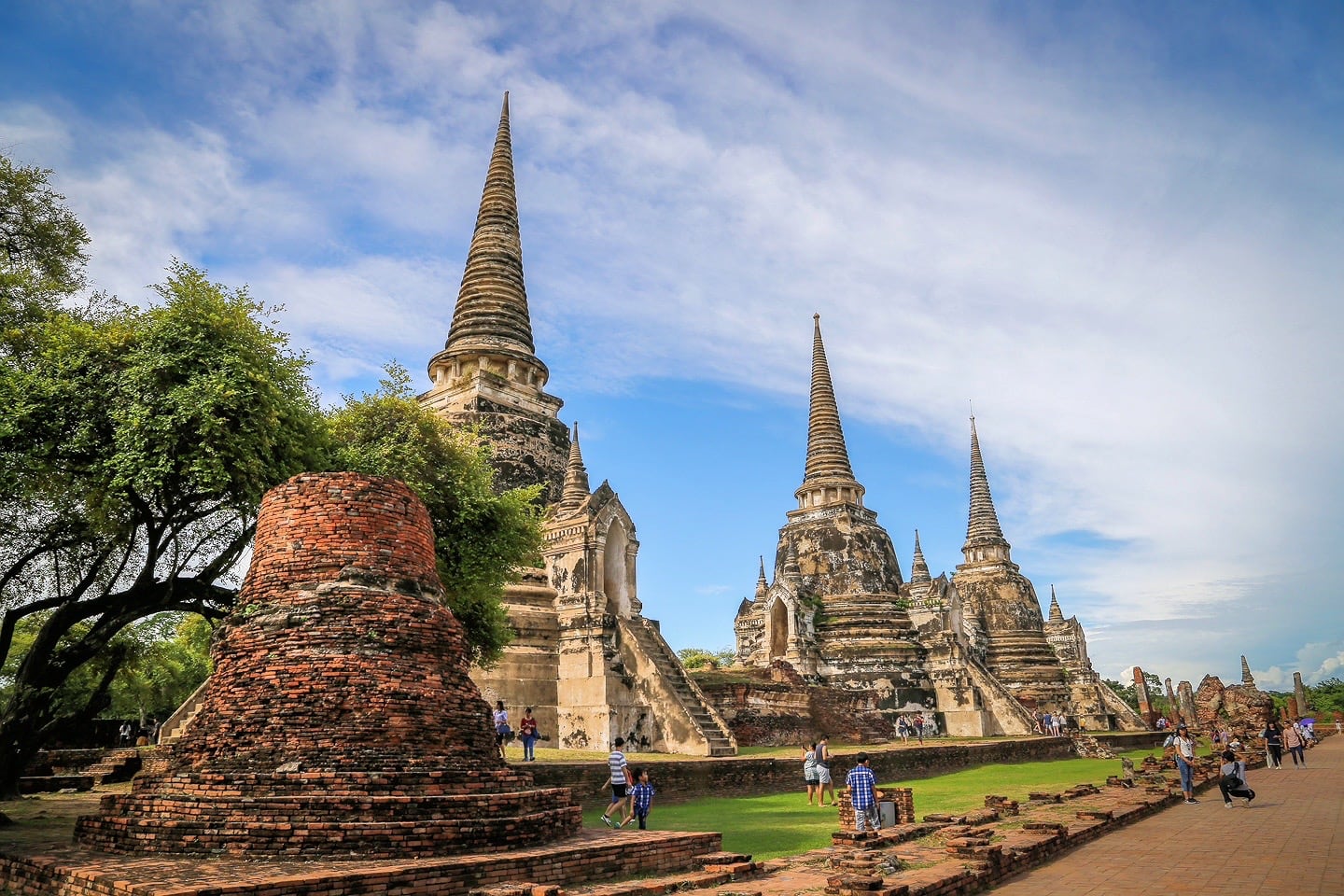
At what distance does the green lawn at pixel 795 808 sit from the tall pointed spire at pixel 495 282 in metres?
15.1

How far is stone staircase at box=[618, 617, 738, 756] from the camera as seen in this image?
2087 cm

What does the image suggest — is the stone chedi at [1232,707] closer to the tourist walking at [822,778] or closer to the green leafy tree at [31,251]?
the tourist walking at [822,778]

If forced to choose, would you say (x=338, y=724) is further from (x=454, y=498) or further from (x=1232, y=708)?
(x=1232, y=708)

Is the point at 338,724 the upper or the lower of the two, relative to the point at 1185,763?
upper

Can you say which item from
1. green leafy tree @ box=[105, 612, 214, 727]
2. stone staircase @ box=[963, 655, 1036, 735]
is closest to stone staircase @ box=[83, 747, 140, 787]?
green leafy tree @ box=[105, 612, 214, 727]

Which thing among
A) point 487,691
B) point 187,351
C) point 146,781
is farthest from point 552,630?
point 146,781

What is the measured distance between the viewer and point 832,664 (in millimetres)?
33562

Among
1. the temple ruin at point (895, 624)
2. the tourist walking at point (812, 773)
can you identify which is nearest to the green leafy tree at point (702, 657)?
the temple ruin at point (895, 624)

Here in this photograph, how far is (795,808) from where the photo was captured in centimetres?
1602

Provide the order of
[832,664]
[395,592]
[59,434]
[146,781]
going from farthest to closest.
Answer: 1. [832,664]
2. [59,434]
3. [395,592]
4. [146,781]

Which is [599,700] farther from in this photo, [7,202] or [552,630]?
[7,202]

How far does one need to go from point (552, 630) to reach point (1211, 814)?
46.1ft

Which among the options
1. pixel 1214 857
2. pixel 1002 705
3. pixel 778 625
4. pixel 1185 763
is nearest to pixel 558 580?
pixel 1185 763

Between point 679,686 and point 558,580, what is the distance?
4007 mm
